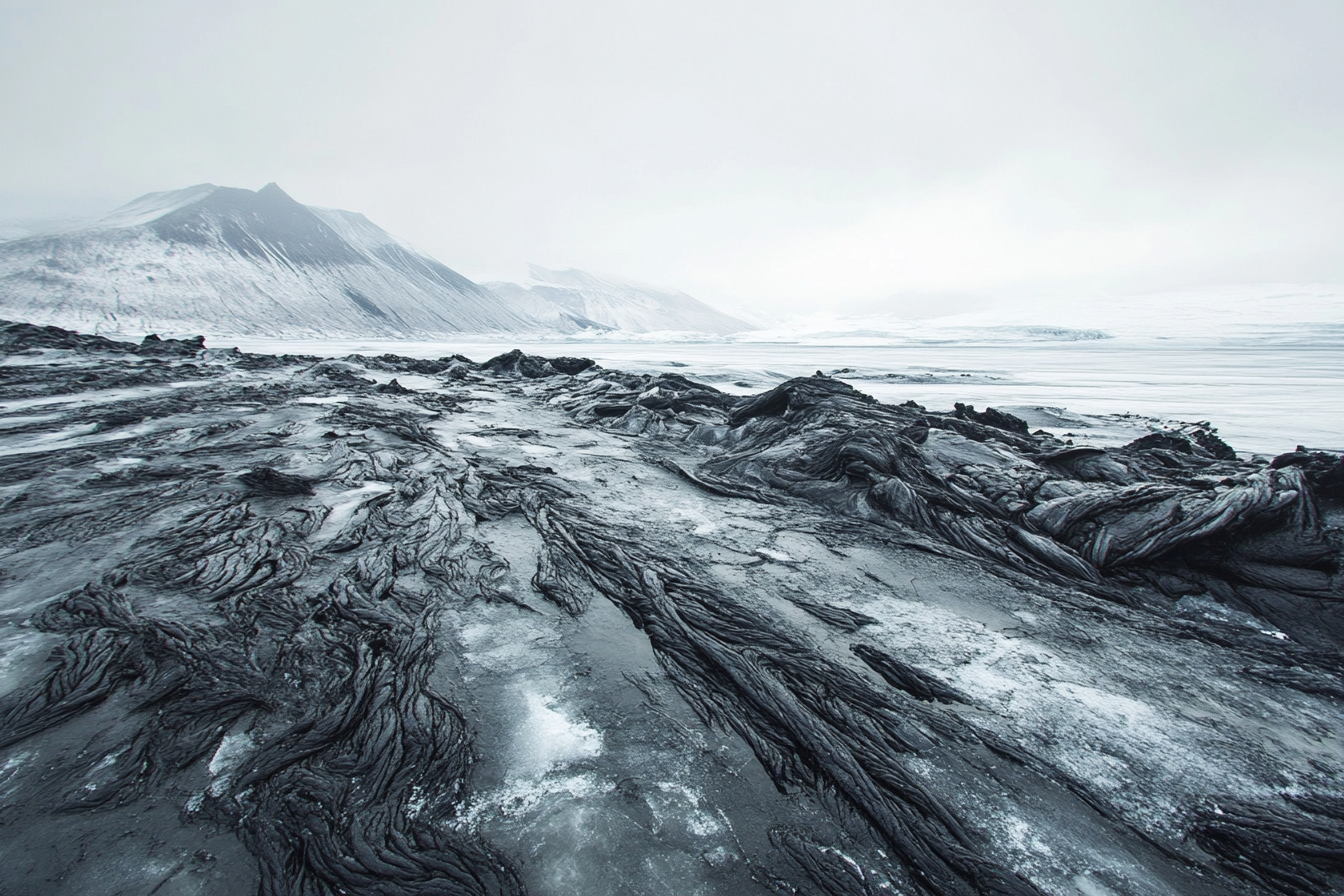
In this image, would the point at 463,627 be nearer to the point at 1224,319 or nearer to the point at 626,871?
the point at 626,871

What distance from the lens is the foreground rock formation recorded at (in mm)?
1350

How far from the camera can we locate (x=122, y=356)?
43.0ft

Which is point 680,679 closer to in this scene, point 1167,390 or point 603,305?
point 1167,390

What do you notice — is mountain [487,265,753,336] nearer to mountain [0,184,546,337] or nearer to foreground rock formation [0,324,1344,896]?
mountain [0,184,546,337]

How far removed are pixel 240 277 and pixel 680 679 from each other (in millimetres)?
59152

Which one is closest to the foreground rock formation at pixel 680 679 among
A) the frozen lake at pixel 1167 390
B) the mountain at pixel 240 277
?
the frozen lake at pixel 1167 390

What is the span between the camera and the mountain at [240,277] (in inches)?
1315

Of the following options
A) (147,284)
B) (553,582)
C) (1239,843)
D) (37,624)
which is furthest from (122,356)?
(147,284)

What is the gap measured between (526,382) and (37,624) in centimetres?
1058

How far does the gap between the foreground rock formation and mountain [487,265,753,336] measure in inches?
2854

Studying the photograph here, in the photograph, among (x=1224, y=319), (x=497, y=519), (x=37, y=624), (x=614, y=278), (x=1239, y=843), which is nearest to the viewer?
(x=1239, y=843)

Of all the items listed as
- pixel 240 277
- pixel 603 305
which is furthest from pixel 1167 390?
pixel 603 305

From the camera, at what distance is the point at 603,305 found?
302ft

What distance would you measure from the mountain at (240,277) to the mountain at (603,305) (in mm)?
9942
